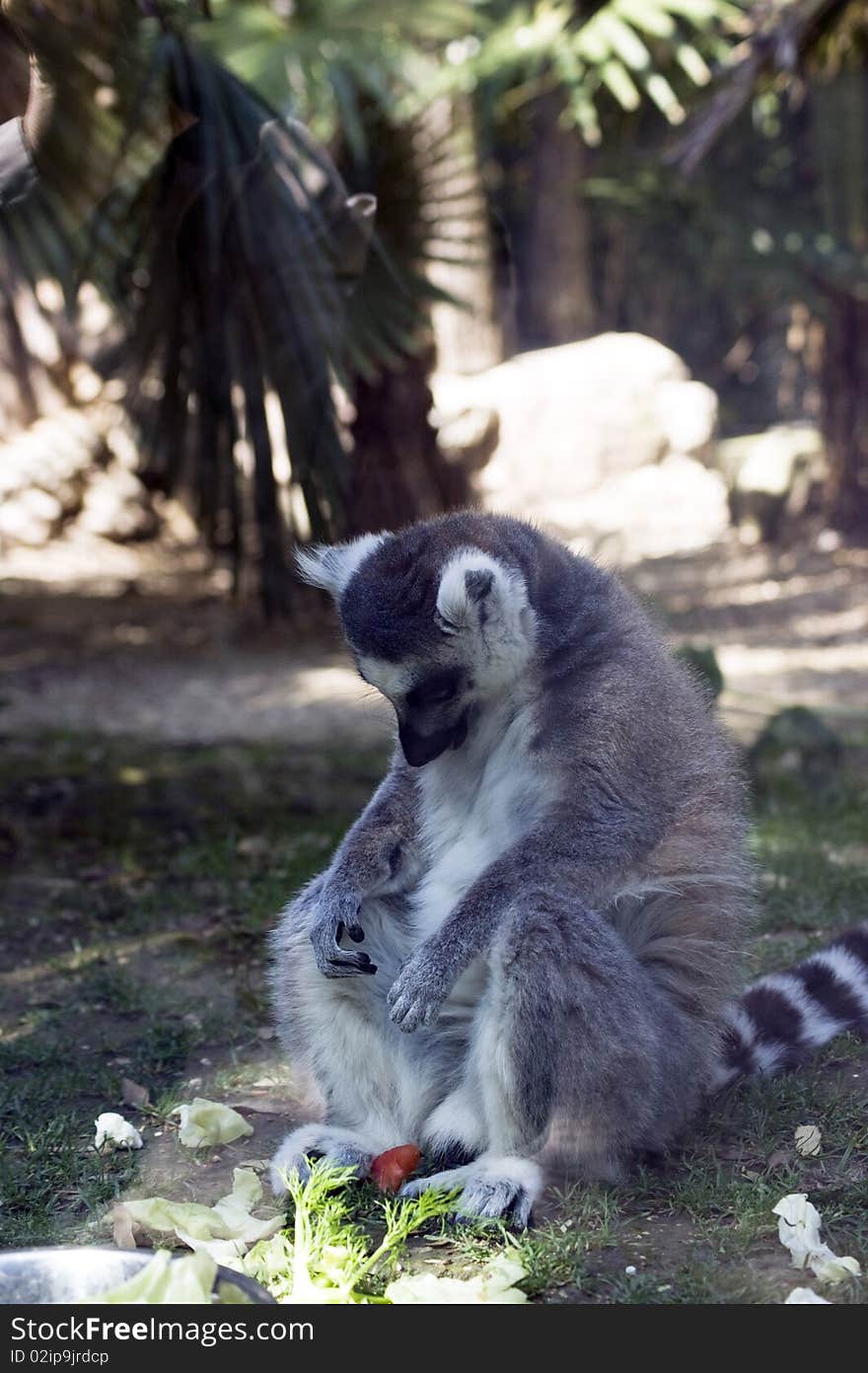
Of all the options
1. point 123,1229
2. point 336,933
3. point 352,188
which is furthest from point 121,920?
point 352,188

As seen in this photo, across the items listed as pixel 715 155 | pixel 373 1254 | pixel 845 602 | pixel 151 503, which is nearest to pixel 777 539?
pixel 845 602

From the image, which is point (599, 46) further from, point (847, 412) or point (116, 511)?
point (116, 511)

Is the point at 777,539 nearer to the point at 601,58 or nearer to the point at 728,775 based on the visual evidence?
the point at 601,58

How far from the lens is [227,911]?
17.3ft

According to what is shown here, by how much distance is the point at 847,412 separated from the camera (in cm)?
1315

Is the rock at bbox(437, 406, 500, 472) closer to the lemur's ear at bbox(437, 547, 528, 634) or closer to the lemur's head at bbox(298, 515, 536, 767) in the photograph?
the lemur's head at bbox(298, 515, 536, 767)

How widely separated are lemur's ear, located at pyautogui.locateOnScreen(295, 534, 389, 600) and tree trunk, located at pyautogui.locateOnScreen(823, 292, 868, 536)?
1051 centimetres

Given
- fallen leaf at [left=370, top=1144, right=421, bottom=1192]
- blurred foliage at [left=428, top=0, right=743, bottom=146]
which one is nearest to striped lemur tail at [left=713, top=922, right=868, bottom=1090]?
fallen leaf at [left=370, top=1144, right=421, bottom=1192]

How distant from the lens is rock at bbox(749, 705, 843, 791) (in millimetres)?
6781

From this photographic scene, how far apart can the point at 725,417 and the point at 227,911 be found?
15.7 m

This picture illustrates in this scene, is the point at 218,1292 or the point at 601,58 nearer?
the point at 218,1292

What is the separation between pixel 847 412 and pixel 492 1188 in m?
11.4

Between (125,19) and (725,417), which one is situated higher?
(125,19)

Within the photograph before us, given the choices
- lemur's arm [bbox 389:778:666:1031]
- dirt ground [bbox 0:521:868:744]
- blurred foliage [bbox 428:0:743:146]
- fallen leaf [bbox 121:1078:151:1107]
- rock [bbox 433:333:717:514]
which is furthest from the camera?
rock [bbox 433:333:717:514]
